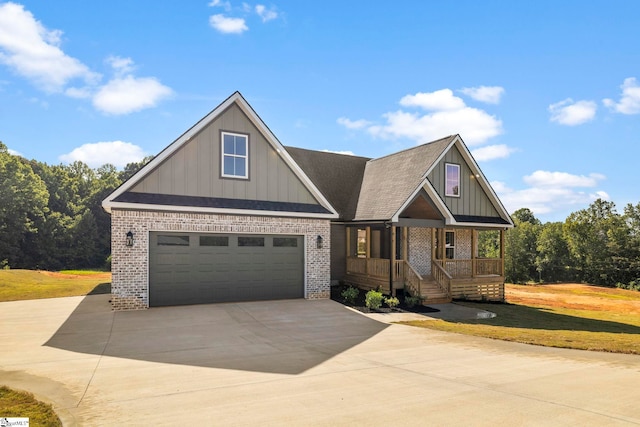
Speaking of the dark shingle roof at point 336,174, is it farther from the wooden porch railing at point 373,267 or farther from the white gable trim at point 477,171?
the white gable trim at point 477,171

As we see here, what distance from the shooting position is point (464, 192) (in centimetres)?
2073

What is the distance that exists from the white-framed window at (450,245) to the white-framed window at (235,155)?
38.9 feet

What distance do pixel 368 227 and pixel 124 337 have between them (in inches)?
519

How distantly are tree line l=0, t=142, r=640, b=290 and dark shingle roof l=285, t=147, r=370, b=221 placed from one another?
3066cm

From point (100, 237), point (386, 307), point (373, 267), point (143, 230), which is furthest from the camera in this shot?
point (100, 237)

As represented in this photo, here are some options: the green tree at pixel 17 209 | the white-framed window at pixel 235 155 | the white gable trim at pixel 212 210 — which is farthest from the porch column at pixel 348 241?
the green tree at pixel 17 209

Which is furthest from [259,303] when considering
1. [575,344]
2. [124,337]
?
[575,344]

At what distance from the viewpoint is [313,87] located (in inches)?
748

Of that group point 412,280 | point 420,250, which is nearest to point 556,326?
point 412,280

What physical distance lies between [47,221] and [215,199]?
40864mm

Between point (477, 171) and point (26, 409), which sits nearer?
point (26, 409)

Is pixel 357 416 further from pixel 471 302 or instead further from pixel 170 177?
pixel 471 302

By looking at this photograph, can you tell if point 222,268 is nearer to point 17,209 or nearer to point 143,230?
point 143,230

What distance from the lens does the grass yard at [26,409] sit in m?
4.90
